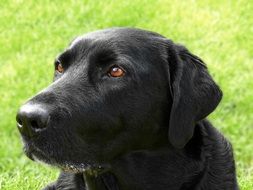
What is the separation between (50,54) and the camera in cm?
795

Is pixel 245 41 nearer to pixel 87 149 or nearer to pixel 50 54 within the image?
pixel 50 54

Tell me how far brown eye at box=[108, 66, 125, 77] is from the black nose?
49 cm

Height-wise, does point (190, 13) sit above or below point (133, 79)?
below

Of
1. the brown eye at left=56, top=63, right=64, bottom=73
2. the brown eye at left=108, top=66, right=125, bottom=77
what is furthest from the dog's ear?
the brown eye at left=56, top=63, right=64, bottom=73

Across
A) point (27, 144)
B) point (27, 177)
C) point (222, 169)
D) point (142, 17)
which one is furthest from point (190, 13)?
point (27, 144)

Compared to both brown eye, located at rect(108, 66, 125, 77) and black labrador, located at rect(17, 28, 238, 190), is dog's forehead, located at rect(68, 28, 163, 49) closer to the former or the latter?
black labrador, located at rect(17, 28, 238, 190)

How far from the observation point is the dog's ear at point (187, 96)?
414 centimetres

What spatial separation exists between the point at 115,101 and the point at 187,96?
436 mm

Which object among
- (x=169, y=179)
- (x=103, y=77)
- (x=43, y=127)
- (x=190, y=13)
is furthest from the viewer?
(x=190, y=13)

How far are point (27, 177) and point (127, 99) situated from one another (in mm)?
1765

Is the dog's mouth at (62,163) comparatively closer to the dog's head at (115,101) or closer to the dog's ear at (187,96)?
the dog's head at (115,101)

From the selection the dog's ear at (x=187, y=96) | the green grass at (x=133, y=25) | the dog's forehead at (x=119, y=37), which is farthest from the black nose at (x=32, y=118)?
the green grass at (x=133, y=25)

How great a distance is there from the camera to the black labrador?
12.8 ft

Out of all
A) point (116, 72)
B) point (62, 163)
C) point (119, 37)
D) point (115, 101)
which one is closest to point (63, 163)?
point (62, 163)
